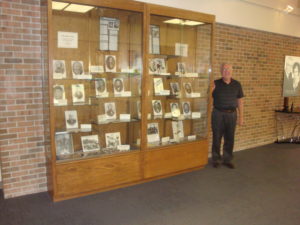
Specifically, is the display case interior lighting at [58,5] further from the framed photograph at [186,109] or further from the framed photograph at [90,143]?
the framed photograph at [186,109]

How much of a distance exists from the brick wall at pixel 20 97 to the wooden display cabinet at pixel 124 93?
0.23 m

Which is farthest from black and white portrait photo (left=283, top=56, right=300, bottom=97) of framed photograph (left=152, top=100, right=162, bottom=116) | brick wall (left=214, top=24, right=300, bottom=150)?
framed photograph (left=152, top=100, right=162, bottom=116)

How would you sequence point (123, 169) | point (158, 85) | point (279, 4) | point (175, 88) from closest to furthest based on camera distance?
point (123, 169) < point (158, 85) < point (175, 88) < point (279, 4)

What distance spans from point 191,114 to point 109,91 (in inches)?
57.7

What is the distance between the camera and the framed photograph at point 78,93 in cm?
353

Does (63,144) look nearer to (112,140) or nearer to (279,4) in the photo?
(112,140)

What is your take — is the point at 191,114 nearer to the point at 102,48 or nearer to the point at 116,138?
the point at 116,138

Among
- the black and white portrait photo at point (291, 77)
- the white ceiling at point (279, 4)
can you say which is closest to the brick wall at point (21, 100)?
the white ceiling at point (279, 4)

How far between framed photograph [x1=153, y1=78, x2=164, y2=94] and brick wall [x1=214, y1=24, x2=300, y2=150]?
1.31m

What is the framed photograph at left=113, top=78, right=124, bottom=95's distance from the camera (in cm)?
385

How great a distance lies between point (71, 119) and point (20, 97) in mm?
665

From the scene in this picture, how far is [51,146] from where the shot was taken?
3.10 metres

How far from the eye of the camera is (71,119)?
11.6 ft

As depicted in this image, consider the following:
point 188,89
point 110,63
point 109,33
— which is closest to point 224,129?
point 188,89
